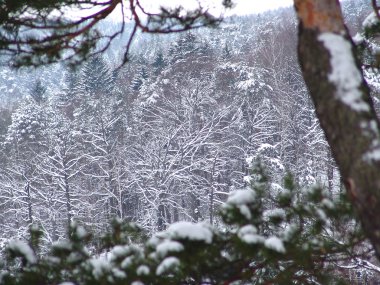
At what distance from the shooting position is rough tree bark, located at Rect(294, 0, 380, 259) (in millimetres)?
1493

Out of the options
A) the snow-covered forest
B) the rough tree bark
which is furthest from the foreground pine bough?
the snow-covered forest

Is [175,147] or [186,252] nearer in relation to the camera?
[186,252]

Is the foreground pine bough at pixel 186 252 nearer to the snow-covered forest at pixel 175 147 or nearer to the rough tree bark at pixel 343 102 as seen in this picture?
the rough tree bark at pixel 343 102

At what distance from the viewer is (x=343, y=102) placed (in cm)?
163

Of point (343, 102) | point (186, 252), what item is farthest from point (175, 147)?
point (343, 102)

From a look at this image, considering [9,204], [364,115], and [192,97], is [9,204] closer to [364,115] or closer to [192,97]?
[192,97]

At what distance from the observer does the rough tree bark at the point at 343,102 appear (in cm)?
149

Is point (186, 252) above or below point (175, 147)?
below

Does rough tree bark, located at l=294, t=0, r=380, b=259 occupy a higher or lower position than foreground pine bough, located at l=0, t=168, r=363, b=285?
higher

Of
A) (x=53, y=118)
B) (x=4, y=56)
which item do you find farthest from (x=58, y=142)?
(x=4, y=56)

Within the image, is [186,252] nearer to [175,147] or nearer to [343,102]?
[343,102]

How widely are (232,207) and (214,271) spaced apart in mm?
344

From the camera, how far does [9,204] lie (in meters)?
24.1

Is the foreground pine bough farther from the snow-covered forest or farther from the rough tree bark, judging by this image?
the snow-covered forest
